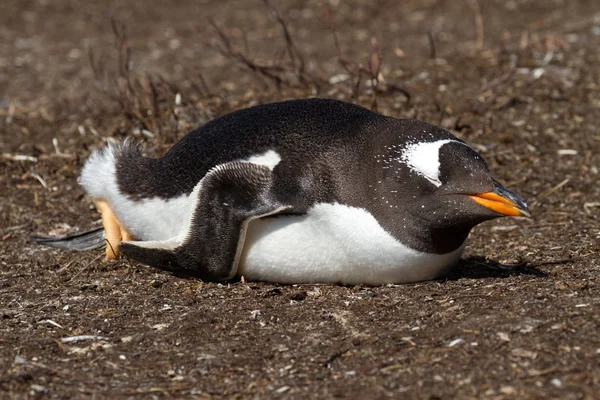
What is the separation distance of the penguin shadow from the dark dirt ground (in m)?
0.02

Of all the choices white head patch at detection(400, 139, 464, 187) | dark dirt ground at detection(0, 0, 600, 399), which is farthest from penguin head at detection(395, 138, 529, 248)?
dark dirt ground at detection(0, 0, 600, 399)

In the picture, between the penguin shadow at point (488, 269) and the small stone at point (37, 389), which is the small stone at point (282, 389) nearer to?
the small stone at point (37, 389)

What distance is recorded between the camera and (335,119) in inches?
166

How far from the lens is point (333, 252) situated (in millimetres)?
Answer: 4008

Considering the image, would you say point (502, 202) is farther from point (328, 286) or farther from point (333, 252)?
point (328, 286)

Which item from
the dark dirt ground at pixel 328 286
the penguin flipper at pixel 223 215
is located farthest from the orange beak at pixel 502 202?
the penguin flipper at pixel 223 215

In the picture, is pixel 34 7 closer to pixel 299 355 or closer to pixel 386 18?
pixel 386 18

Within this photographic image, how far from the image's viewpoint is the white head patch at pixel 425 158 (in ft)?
12.7

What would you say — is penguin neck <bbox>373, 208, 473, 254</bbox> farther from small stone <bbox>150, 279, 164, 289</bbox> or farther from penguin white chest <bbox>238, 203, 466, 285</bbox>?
small stone <bbox>150, 279, 164, 289</bbox>

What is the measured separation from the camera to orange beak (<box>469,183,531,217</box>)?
3.72 m

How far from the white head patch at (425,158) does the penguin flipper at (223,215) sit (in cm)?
56

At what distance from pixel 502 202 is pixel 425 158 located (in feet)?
1.23

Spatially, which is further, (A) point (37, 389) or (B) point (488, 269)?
(B) point (488, 269)

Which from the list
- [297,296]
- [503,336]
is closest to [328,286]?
[297,296]
